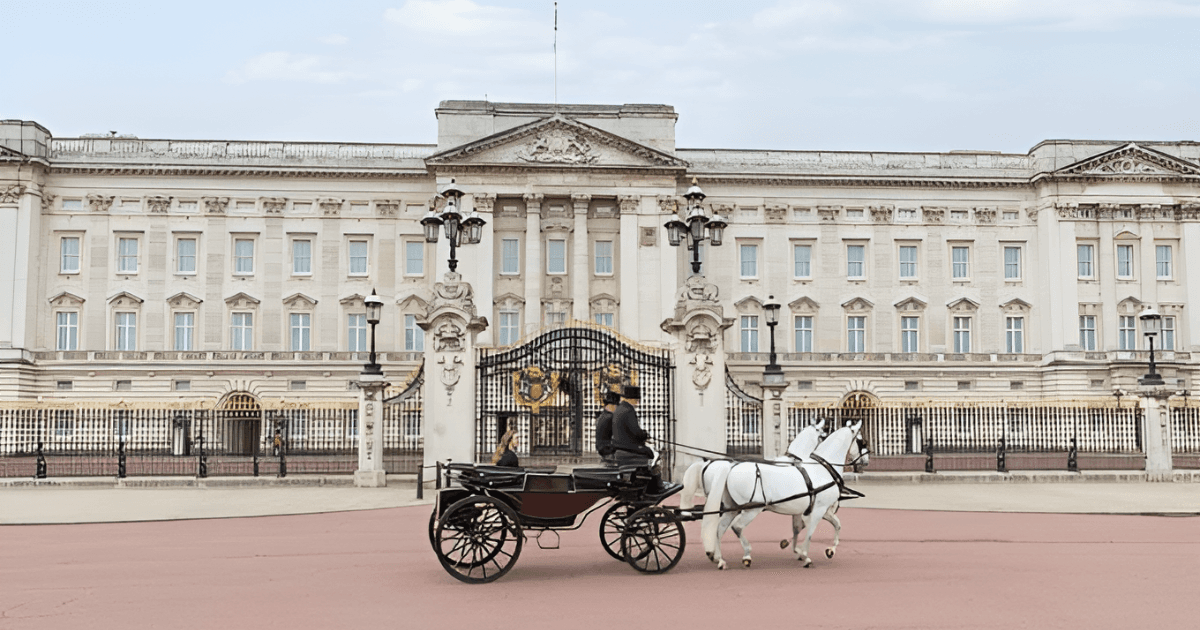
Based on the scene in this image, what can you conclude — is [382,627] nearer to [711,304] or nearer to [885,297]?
[711,304]

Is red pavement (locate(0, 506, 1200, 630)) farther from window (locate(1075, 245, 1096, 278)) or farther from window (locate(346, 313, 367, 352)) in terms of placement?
window (locate(1075, 245, 1096, 278))

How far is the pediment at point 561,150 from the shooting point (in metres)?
49.8

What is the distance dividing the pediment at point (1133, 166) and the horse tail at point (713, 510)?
4624cm

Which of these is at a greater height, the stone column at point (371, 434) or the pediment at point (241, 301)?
the pediment at point (241, 301)

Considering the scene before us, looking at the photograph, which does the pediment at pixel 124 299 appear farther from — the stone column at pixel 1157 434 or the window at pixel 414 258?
the stone column at pixel 1157 434

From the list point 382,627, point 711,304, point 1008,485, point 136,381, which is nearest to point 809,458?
point 382,627

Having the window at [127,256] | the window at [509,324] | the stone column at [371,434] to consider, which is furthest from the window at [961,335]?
the window at [127,256]

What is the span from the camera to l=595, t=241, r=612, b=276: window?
169 feet

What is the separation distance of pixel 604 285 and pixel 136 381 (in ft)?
73.0

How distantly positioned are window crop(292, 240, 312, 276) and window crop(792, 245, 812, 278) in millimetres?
23737

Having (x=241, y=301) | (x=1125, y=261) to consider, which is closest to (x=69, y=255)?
(x=241, y=301)

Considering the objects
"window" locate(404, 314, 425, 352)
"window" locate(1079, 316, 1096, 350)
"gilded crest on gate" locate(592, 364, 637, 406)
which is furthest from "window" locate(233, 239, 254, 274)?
"window" locate(1079, 316, 1096, 350)

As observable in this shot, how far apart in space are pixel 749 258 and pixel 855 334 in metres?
6.42

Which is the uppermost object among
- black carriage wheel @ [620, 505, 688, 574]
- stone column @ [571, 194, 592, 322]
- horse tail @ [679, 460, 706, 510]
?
stone column @ [571, 194, 592, 322]
